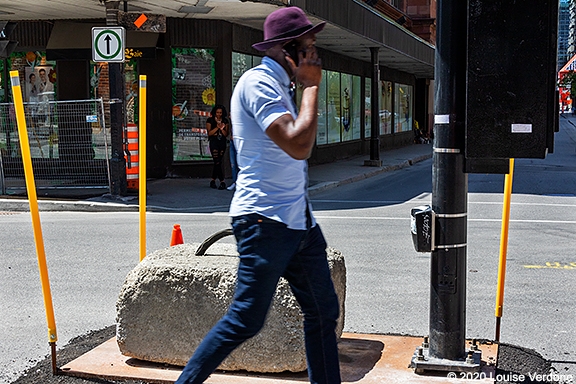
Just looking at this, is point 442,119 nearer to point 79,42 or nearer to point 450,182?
point 450,182

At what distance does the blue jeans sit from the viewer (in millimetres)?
3502

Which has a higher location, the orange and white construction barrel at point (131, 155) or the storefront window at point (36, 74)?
the storefront window at point (36, 74)

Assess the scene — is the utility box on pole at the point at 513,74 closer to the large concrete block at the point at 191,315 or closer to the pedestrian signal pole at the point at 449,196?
the pedestrian signal pole at the point at 449,196

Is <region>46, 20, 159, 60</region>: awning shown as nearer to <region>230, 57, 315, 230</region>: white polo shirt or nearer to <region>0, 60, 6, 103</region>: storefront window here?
<region>0, 60, 6, 103</region>: storefront window

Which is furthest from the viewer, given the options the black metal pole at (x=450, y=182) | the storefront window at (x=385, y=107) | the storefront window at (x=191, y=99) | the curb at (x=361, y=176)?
the storefront window at (x=385, y=107)

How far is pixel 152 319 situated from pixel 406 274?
385 cm

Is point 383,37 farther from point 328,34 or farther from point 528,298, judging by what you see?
point 528,298

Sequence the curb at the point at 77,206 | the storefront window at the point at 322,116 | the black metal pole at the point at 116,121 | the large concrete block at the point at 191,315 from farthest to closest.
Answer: the storefront window at the point at 322,116 → the black metal pole at the point at 116,121 → the curb at the point at 77,206 → the large concrete block at the point at 191,315

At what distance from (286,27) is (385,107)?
98.1 feet

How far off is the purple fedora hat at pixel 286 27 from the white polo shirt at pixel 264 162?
0.10m

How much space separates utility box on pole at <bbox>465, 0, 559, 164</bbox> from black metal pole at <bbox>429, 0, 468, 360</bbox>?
0.18m

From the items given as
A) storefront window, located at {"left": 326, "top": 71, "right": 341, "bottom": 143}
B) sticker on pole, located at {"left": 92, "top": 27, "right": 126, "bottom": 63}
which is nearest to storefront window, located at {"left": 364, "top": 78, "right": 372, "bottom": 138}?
storefront window, located at {"left": 326, "top": 71, "right": 341, "bottom": 143}

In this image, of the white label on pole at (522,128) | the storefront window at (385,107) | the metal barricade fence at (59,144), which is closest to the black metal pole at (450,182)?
the white label on pole at (522,128)

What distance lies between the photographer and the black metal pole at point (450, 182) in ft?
14.6
